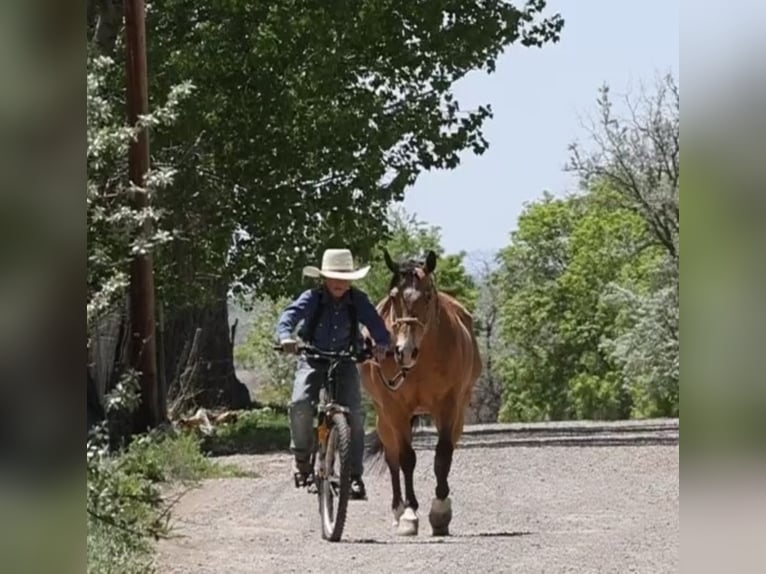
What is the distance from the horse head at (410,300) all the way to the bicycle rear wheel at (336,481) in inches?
10.8

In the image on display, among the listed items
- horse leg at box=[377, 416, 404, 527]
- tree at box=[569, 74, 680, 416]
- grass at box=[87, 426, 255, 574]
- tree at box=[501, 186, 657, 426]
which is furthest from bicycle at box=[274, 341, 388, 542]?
tree at box=[569, 74, 680, 416]

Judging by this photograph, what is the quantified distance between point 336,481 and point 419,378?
39 centimetres

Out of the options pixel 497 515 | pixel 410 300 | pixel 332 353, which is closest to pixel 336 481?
pixel 332 353

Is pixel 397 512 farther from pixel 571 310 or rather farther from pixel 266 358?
pixel 571 310

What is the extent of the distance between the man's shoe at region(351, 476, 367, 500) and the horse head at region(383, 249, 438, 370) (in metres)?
0.38

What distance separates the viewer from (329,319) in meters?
3.62

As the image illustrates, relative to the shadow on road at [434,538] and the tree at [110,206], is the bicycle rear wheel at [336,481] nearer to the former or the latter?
the shadow on road at [434,538]

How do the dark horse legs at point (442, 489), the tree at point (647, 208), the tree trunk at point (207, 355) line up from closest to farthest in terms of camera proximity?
the tree at point (647, 208) < the dark horse legs at point (442, 489) < the tree trunk at point (207, 355)

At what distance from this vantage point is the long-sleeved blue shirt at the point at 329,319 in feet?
11.7

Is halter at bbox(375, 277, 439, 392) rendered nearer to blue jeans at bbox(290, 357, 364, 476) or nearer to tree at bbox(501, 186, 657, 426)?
blue jeans at bbox(290, 357, 364, 476)

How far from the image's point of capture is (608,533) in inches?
A: 144

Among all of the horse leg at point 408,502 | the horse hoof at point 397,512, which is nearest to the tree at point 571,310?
the horse leg at point 408,502
